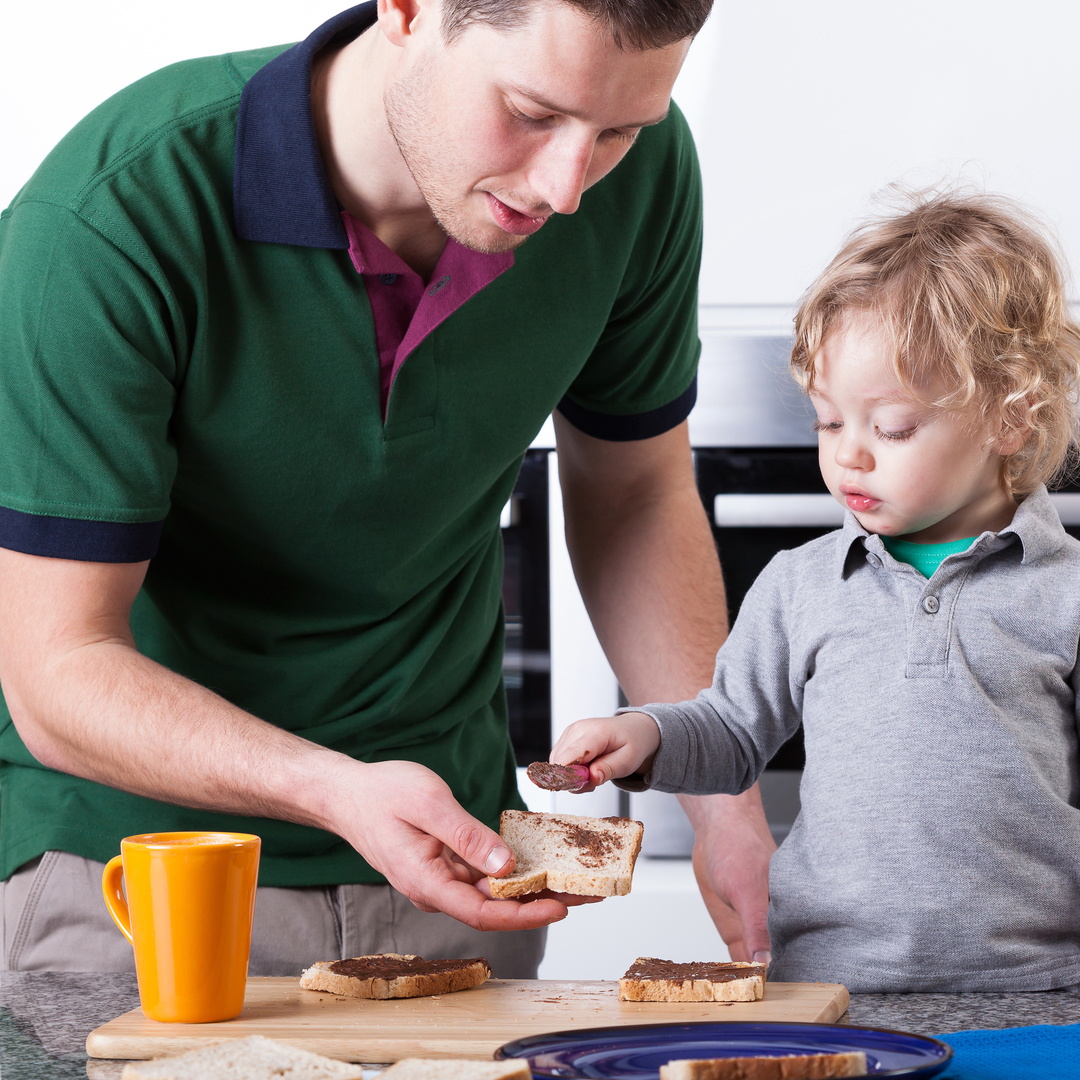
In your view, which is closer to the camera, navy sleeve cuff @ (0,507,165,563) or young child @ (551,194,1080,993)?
young child @ (551,194,1080,993)

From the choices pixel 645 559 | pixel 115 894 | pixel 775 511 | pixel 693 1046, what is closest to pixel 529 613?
pixel 775 511

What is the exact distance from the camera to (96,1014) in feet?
2.91

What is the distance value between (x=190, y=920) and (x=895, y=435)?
67 cm

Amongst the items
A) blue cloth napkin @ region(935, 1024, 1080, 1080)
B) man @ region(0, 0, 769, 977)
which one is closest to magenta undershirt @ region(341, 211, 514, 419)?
man @ region(0, 0, 769, 977)

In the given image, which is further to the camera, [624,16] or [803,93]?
[803,93]

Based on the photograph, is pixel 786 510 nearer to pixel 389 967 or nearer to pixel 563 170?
pixel 563 170

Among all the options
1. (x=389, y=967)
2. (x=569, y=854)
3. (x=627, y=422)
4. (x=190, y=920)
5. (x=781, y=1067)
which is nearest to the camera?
(x=781, y=1067)

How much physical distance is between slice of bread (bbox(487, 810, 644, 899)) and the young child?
6cm

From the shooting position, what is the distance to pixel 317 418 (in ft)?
4.00

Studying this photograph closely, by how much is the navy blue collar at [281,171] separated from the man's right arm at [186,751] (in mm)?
350

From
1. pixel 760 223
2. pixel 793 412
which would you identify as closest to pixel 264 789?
pixel 793 412

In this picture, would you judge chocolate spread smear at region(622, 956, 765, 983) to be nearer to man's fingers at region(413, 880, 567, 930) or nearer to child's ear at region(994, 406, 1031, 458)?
man's fingers at region(413, 880, 567, 930)

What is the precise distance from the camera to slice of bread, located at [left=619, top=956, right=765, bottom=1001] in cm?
85

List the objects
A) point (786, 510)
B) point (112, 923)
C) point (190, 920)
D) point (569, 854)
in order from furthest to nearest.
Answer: point (786, 510)
point (112, 923)
point (569, 854)
point (190, 920)
